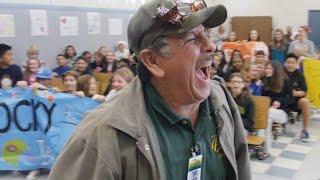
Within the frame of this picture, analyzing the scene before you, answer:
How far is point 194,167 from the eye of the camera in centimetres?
119

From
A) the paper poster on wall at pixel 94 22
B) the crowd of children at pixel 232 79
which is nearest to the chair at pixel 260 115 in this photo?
the crowd of children at pixel 232 79

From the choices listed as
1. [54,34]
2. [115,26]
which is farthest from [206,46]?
[115,26]

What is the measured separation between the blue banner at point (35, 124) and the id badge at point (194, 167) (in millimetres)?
2614

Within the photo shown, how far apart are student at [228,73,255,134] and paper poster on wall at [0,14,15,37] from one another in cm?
353

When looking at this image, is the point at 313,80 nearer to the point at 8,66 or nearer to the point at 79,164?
the point at 8,66

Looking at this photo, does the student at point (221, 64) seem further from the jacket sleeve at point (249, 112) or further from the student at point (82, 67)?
the student at point (82, 67)

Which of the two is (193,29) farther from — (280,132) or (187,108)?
(280,132)

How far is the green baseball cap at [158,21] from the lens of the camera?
3.57ft

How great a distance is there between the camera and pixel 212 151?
4.12 ft

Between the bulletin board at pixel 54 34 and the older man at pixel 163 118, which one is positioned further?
the bulletin board at pixel 54 34

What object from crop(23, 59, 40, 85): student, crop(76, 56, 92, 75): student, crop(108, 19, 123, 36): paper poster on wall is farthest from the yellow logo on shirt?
crop(108, 19, 123, 36): paper poster on wall

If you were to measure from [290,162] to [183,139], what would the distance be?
3.57 metres

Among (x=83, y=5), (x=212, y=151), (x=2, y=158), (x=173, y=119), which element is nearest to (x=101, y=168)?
(x=173, y=119)

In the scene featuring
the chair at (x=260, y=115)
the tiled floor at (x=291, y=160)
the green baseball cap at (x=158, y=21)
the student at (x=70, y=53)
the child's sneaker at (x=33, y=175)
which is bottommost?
the tiled floor at (x=291, y=160)
